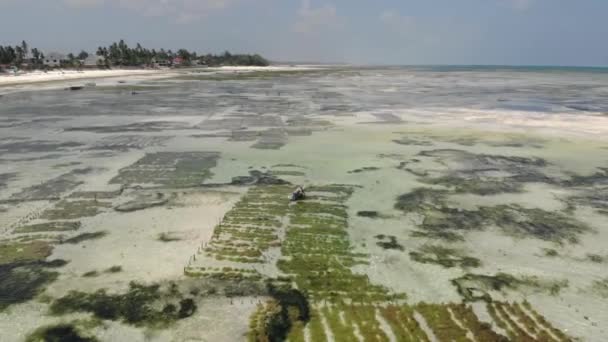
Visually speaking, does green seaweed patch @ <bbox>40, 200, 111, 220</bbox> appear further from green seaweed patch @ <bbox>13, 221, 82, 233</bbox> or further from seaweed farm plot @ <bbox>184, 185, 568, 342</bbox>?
seaweed farm plot @ <bbox>184, 185, 568, 342</bbox>

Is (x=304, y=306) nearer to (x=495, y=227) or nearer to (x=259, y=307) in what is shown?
(x=259, y=307)

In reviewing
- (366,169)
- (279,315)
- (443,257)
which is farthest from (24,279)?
(366,169)

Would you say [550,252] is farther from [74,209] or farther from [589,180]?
[74,209]

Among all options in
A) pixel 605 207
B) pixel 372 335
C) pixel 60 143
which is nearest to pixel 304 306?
pixel 372 335

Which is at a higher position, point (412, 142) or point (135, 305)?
point (412, 142)

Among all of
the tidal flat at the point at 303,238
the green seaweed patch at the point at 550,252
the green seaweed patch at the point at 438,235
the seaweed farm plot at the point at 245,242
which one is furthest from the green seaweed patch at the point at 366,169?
the green seaweed patch at the point at 550,252

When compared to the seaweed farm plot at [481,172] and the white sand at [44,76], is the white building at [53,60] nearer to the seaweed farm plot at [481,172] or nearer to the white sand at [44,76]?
the white sand at [44,76]

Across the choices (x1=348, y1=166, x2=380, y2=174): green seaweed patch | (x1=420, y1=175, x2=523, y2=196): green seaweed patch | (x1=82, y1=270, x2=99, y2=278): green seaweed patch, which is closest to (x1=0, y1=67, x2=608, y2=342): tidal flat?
(x1=82, y1=270, x2=99, y2=278): green seaweed patch
